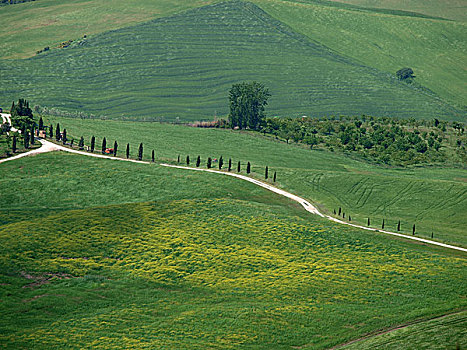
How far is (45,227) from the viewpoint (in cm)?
7519

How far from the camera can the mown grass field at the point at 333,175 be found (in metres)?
103

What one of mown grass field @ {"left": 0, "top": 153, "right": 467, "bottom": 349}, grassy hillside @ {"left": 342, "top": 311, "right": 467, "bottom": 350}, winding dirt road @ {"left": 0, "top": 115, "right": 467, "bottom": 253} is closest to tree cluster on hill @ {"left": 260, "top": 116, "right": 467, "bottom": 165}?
winding dirt road @ {"left": 0, "top": 115, "right": 467, "bottom": 253}

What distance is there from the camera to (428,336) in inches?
1971

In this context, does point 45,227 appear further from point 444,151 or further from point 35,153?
point 444,151

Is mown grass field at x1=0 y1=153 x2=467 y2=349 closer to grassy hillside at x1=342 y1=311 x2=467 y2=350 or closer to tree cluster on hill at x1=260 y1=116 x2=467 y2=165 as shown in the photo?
grassy hillside at x1=342 y1=311 x2=467 y2=350

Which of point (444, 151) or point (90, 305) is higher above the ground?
point (444, 151)

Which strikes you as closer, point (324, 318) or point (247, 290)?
point (324, 318)

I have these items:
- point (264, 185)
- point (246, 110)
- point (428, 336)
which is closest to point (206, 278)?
point (428, 336)

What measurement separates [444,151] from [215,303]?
129 meters

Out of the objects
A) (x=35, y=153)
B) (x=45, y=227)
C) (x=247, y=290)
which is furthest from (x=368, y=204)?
(x=35, y=153)

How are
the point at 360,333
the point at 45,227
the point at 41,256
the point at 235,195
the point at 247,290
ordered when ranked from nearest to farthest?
the point at 360,333 → the point at 247,290 → the point at 41,256 → the point at 45,227 → the point at 235,195

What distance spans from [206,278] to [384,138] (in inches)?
4833

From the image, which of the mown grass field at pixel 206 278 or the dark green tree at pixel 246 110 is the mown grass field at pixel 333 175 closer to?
the dark green tree at pixel 246 110

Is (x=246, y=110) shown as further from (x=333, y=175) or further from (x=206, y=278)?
(x=206, y=278)
